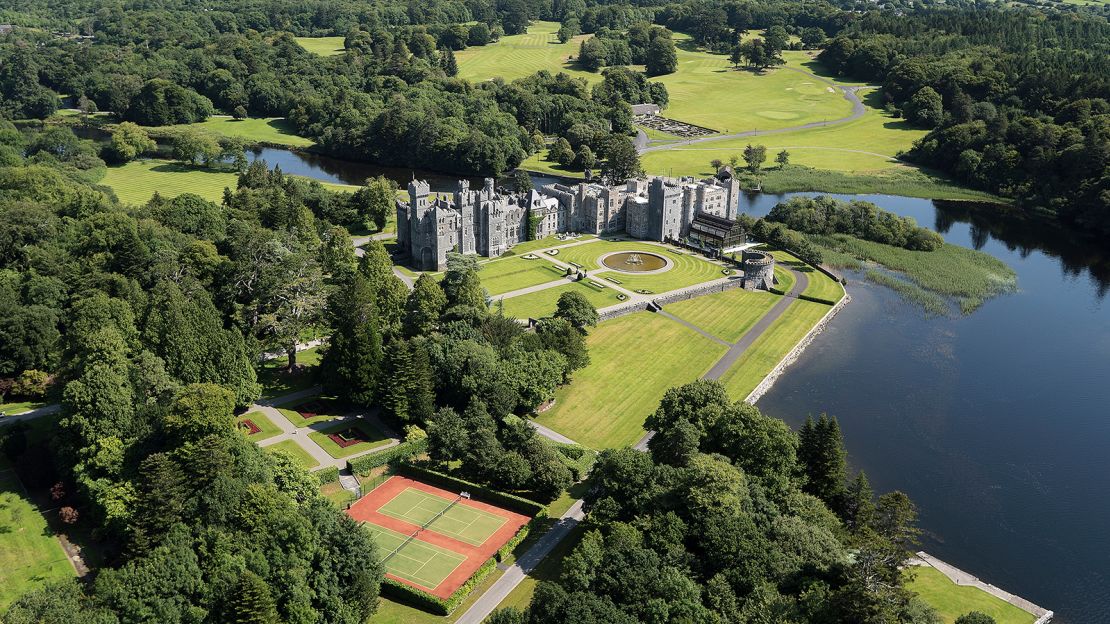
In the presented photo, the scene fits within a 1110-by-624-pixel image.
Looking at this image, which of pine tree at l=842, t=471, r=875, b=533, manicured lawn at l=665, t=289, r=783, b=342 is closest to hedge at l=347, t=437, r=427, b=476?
pine tree at l=842, t=471, r=875, b=533

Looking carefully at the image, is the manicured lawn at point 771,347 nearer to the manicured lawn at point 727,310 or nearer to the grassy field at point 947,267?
the manicured lawn at point 727,310

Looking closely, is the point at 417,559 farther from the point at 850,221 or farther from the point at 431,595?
the point at 850,221

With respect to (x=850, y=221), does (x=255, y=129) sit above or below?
below

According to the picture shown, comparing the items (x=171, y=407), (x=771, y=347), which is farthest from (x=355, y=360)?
(x=771, y=347)

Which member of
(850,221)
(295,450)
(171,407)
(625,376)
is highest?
(171,407)

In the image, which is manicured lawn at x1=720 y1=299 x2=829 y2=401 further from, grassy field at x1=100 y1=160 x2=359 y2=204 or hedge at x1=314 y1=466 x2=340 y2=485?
grassy field at x1=100 y1=160 x2=359 y2=204

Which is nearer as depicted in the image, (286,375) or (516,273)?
(286,375)

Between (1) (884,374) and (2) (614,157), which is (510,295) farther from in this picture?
(2) (614,157)

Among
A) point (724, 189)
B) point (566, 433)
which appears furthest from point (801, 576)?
point (724, 189)
